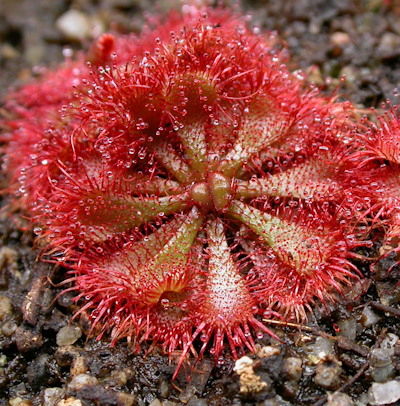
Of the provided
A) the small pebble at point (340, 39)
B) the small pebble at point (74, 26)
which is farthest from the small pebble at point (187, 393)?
the small pebble at point (74, 26)

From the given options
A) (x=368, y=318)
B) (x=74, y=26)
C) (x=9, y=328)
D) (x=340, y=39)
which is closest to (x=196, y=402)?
(x=368, y=318)

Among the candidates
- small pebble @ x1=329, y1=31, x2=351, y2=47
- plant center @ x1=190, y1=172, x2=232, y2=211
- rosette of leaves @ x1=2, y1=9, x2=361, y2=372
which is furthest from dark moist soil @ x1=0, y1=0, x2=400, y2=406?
plant center @ x1=190, y1=172, x2=232, y2=211

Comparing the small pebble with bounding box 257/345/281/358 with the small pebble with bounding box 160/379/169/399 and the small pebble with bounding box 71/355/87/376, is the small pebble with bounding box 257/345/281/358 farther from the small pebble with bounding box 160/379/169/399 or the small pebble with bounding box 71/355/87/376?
the small pebble with bounding box 71/355/87/376

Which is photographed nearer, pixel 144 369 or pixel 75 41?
pixel 144 369

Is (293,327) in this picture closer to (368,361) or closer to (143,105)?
(368,361)

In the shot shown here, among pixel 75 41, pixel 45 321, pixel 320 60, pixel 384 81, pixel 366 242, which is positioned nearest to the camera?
pixel 366 242

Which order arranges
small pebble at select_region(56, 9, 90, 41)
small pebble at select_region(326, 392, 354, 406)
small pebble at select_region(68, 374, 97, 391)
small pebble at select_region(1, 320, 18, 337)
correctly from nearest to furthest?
small pebble at select_region(326, 392, 354, 406)
small pebble at select_region(68, 374, 97, 391)
small pebble at select_region(1, 320, 18, 337)
small pebble at select_region(56, 9, 90, 41)

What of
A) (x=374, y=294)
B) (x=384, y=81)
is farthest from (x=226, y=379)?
(x=384, y=81)
